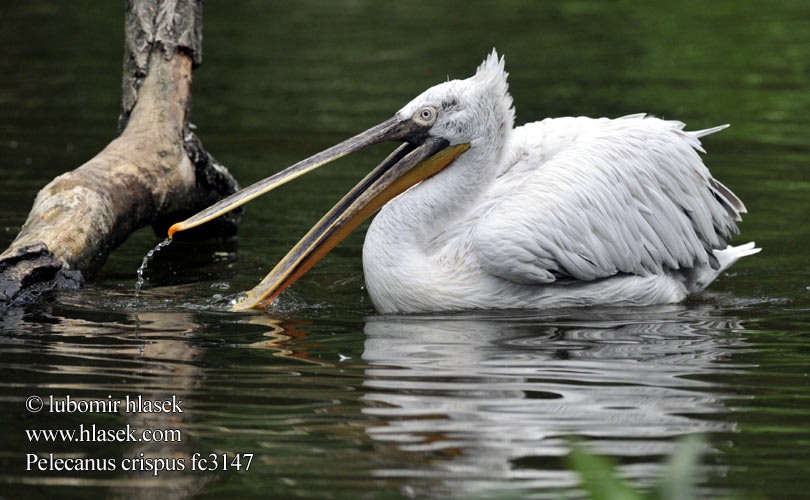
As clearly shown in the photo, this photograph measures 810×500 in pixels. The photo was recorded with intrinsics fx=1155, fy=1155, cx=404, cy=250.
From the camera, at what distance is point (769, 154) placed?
8.52 meters

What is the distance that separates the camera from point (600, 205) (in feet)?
16.8

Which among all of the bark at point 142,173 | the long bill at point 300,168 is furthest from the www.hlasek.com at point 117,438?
the bark at point 142,173

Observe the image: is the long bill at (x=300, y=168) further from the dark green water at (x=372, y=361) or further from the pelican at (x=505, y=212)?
the dark green water at (x=372, y=361)

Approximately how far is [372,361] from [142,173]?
2.21 m

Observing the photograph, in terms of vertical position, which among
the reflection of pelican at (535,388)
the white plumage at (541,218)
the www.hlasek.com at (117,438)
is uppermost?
the white plumage at (541,218)

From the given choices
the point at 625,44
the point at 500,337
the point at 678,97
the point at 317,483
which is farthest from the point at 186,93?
the point at 625,44

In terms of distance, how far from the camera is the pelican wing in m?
4.91

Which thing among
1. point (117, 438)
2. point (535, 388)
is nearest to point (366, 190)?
point (535, 388)

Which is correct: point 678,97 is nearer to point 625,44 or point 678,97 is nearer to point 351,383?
point 625,44

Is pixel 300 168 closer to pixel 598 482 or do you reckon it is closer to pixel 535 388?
pixel 535 388

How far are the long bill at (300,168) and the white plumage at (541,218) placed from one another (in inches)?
3.4

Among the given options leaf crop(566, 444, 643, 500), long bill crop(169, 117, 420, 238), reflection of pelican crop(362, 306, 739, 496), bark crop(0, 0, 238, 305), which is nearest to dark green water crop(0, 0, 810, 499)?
reflection of pelican crop(362, 306, 739, 496)

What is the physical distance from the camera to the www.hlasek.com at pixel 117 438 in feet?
10.9

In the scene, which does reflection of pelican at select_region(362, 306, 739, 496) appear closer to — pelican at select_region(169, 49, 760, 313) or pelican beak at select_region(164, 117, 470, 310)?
pelican at select_region(169, 49, 760, 313)
